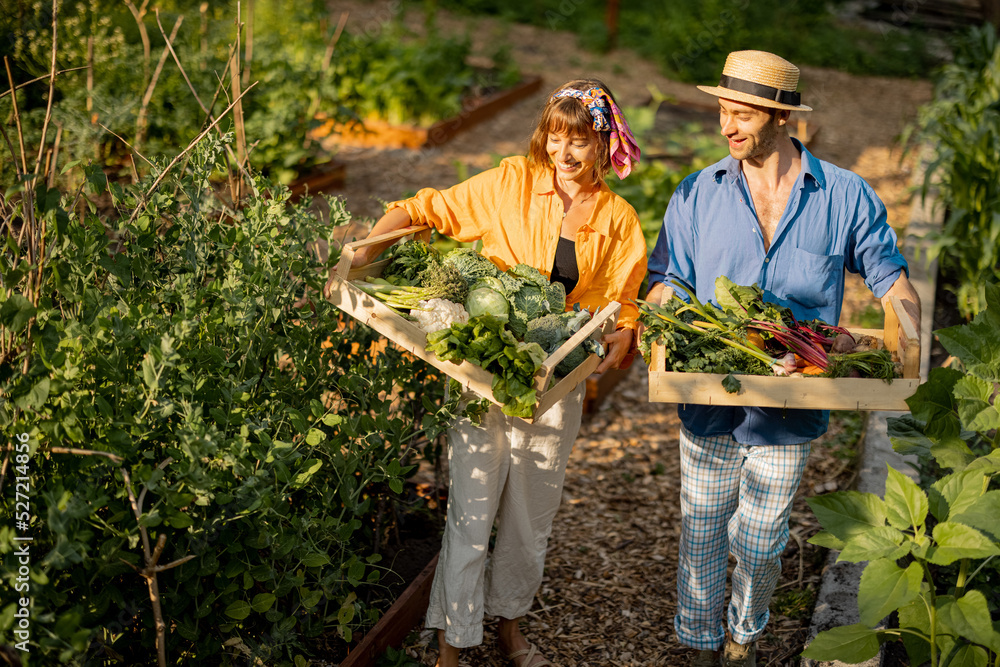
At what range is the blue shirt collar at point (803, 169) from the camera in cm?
261

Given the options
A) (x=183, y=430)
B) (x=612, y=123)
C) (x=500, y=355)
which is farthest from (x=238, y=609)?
(x=612, y=123)

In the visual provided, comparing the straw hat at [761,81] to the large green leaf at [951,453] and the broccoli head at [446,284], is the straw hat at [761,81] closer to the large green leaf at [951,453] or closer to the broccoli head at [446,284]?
the broccoli head at [446,284]

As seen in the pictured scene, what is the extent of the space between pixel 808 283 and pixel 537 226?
2.83 ft

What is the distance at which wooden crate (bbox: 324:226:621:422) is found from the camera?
2.27 meters

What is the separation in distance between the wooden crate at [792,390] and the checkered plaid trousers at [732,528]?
0.33 meters

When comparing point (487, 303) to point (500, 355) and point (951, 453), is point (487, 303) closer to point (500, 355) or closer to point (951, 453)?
point (500, 355)

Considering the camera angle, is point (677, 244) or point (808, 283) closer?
point (808, 283)

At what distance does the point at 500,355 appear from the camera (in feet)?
7.16

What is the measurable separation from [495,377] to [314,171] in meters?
4.80

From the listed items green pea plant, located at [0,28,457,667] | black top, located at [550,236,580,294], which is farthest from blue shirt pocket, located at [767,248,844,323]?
green pea plant, located at [0,28,457,667]

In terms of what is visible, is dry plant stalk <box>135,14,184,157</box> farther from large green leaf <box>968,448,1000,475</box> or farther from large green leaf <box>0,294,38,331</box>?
large green leaf <box>968,448,1000,475</box>

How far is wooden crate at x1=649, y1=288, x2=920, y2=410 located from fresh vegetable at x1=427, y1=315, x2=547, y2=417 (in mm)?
412

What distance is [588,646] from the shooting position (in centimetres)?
315

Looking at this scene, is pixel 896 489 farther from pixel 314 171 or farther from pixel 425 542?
pixel 314 171
